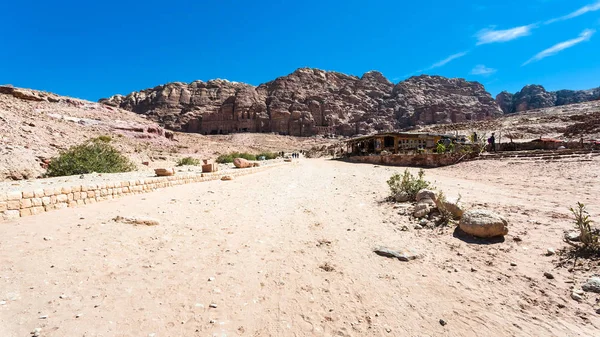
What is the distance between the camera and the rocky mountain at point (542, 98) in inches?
4269

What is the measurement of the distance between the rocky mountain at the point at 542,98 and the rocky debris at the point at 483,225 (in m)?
136

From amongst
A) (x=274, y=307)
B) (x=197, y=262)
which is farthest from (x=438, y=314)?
(x=197, y=262)

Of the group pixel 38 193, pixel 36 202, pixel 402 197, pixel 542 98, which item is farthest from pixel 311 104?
pixel 36 202

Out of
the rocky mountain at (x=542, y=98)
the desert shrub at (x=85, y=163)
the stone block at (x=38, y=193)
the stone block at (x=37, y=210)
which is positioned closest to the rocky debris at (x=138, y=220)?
the stone block at (x=37, y=210)

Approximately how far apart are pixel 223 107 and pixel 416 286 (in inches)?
4057

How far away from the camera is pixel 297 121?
96.6 meters

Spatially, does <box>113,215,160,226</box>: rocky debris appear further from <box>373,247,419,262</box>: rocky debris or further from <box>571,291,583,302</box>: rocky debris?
<box>571,291,583,302</box>: rocky debris

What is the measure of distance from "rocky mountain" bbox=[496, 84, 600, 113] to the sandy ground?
13725 cm

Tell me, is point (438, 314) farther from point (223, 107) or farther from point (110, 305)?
point (223, 107)

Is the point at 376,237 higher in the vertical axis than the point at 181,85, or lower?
lower

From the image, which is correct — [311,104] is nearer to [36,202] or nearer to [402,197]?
[402,197]

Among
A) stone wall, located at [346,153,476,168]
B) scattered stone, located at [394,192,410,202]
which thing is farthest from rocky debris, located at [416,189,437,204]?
stone wall, located at [346,153,476,168]

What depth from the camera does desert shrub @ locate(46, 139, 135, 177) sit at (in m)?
14.1

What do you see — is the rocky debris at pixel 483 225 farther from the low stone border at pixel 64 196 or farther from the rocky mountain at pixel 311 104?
the rocky mountain at pixel 311 104
